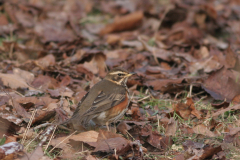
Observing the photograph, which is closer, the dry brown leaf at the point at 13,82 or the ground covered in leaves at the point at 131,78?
Answer: the ground covered in leaves at the point at 131,78

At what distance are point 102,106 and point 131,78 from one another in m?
2.01

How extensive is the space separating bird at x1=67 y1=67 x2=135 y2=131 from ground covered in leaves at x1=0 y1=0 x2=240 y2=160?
210mm

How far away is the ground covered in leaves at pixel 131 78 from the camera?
4945mm

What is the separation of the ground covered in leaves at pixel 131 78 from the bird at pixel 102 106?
0.21 metres

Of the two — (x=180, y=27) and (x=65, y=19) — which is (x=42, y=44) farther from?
(x=180, y=27)

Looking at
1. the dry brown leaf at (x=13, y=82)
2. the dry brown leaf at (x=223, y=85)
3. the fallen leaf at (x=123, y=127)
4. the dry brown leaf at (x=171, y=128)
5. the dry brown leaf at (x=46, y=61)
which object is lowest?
the dry brown leaf at (x=223, y=85)

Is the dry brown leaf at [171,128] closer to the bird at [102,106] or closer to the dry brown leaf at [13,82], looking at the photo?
the bird at [102,106]

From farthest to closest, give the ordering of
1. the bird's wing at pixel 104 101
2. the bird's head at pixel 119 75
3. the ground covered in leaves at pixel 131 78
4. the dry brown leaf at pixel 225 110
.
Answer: the bird's head at pixel 119 75 → the dry brown leaf at pixel 225 110 → the bird's wing at pixel 104 101 → the ground covered in leaves at pixel 131 78

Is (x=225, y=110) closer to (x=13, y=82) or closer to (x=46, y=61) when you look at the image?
(x=13, y=82)

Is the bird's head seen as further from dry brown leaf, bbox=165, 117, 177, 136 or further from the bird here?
dry brown leaf, bbox=165, 117, 177, 136

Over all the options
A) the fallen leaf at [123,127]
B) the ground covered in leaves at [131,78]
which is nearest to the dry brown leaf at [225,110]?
the ground covered in leaves at [131,78]

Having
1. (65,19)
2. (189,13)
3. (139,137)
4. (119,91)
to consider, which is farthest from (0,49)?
(189,13)

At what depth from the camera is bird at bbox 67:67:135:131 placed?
5.47 metres

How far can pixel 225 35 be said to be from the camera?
11.3m
